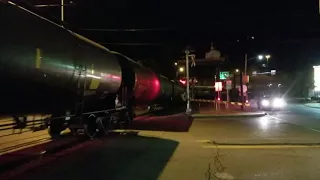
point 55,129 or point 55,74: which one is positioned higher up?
point 55,74

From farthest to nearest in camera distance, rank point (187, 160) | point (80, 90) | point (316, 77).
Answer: point (316, 77) < point (80, 90) < point (187, 160)

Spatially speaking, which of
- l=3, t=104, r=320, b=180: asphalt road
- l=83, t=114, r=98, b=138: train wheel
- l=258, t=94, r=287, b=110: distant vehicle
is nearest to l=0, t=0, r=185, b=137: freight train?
l=83, t=114, r=98, b=138: train wheel

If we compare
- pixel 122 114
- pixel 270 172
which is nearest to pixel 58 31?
pixel 270 172

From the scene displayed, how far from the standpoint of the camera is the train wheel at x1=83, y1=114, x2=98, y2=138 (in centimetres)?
1550

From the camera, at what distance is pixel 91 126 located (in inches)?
635

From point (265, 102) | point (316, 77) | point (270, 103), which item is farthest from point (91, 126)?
point (316, 77)

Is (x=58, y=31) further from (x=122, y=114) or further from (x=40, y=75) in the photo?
(x=122, y=114)

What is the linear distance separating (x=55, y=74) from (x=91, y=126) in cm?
613

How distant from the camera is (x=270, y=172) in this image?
945 cm

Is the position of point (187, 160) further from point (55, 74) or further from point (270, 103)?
point (270, 103)

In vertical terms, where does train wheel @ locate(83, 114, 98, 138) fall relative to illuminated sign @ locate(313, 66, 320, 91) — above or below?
below

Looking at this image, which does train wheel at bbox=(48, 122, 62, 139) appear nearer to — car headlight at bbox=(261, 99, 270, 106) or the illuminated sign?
car headlight at bbox=(261, 99, 270, 106)

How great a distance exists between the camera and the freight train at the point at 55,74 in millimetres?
8305

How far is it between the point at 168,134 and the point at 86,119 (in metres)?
4.07
